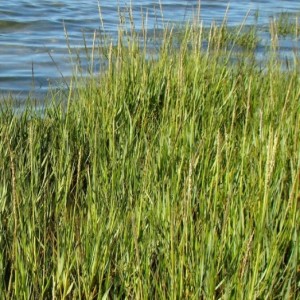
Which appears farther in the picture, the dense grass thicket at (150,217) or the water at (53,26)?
the water at (53,26)

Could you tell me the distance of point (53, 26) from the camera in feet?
29.5

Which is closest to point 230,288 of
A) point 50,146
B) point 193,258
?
point 193,258

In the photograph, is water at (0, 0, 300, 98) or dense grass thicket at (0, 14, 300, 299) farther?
water at (0, 0, 300, 98)

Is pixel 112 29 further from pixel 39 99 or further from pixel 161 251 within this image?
pixel 161 251

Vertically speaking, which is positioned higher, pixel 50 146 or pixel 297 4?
pixel 50 146

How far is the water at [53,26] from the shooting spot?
6.76 metres

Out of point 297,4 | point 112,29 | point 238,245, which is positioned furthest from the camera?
point 297,4

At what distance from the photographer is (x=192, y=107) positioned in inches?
150

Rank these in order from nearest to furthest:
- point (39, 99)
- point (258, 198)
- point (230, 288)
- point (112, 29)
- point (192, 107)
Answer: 1. point (230, 288)
2. point (258, 198)
3. point (192, 107)
4. point (39, 99)
5. point (112, 29)

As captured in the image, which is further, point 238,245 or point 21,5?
point 21,5

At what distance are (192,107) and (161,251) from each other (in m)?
1.51

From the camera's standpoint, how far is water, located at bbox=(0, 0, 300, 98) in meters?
6.76

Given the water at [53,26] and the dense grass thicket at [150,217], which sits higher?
the dense grass thicket at [150,217]

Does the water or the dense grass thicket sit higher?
the dense grass thicket
